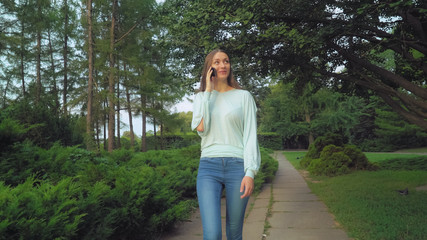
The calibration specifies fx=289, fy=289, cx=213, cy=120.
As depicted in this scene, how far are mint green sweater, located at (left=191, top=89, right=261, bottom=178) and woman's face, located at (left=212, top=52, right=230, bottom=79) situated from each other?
0.22 m

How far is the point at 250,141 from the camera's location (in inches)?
80.7

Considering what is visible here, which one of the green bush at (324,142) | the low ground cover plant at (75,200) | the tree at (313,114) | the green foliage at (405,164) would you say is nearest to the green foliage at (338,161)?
the green bush at (324,142)

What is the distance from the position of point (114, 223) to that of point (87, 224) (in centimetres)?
44

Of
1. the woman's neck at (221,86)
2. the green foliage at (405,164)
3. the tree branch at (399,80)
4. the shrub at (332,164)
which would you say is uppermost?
the tree branch at (399,80)

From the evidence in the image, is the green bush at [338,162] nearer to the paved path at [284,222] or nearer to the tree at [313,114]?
the paved path at [284,222]

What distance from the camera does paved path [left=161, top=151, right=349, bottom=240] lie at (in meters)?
3.74

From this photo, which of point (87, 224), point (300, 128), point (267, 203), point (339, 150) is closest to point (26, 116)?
point (87, 224)

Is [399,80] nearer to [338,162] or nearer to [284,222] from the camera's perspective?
[338,162]

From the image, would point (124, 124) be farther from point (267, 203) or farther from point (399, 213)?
point (399, 213)

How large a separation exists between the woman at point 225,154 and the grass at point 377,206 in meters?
2.37

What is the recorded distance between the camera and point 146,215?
3.47m

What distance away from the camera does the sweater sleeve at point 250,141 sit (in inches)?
77.6

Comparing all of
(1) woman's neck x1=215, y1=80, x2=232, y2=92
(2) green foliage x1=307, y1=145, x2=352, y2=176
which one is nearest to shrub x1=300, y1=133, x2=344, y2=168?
(2) green foliage x1=307, y1=145, x2=352, y2=176

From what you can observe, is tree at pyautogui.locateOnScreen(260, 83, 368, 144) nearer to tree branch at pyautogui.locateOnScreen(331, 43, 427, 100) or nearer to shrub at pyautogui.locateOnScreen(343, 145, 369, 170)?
shrub at pyautogui.locateOnScreen(343, 145, 369, 170)
